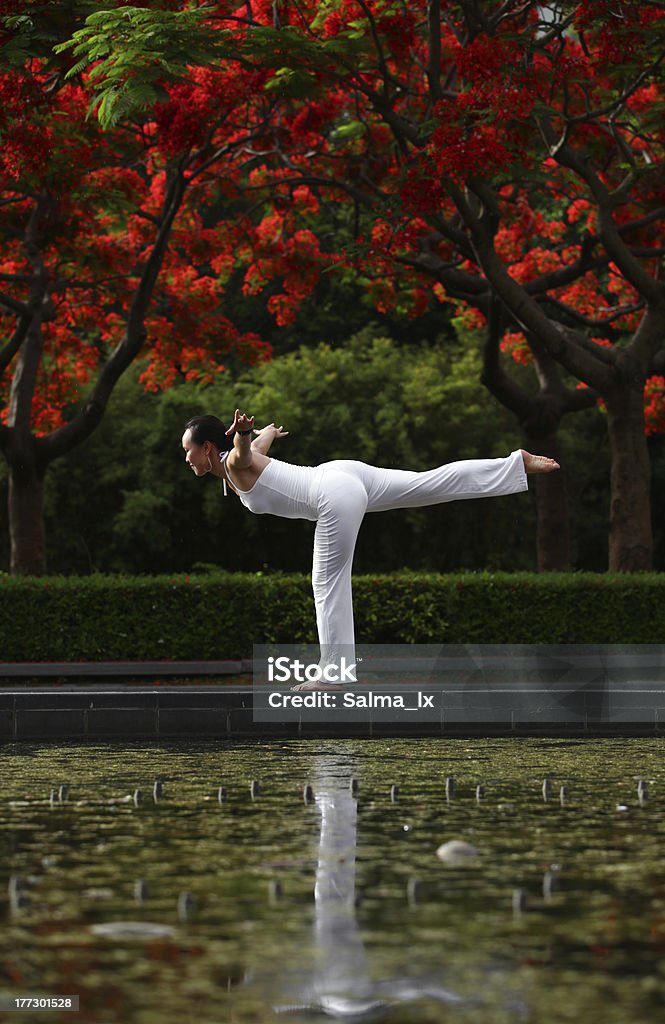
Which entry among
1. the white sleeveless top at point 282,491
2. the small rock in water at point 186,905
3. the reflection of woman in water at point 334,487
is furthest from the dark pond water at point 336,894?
the white sleeveless top at point 282,491

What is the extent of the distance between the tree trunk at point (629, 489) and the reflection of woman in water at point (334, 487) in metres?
7.93

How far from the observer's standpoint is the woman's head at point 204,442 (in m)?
9.38

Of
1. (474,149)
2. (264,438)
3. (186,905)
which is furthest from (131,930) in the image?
(474,149)

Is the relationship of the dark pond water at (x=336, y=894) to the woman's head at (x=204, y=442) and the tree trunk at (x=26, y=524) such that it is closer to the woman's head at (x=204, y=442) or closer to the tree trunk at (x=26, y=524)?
the woman's head at (x=204, y=442)

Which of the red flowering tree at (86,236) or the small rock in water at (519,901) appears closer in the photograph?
the small rock in water at (519,901)

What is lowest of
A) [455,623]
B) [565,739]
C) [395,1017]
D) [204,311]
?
[395,1017]

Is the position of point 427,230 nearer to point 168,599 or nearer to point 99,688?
point 168,599

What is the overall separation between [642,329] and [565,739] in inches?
303

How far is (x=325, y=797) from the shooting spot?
27.5 ft

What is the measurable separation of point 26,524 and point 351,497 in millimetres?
9787

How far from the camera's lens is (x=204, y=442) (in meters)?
9.39

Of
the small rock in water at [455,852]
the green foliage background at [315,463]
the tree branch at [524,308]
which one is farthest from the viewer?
the green foliage background at [315,463]

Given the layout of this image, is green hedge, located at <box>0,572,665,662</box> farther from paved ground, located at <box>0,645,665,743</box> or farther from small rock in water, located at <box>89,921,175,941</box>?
small rock in water, located at <box>89,921,175,941</box>

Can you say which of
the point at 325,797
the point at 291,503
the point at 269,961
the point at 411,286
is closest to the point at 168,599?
the point at 291,503
